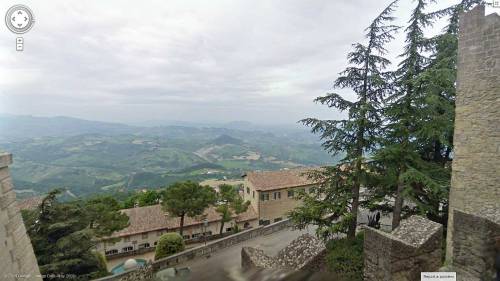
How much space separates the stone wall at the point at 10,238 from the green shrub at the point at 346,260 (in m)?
6.84

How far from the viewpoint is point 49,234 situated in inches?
437

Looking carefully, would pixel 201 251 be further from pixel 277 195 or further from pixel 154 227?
pixel 277 195

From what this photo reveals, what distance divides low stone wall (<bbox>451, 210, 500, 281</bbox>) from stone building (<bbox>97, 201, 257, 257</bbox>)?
21.4 m

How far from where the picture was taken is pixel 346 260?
347 inches

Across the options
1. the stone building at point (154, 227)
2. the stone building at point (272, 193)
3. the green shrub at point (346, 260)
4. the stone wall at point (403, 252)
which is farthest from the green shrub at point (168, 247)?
the stone building at point (272, 193)

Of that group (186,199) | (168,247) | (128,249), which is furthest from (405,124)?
(128,249)

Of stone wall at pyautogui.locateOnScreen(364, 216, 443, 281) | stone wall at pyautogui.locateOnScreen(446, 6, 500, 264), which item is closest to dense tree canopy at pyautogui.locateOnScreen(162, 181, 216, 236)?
stone wall at pyautogui.locateOnScreen(446, 6, 500, 264)

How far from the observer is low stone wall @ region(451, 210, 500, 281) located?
371cm

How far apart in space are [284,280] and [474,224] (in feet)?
11.1

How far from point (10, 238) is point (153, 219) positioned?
2443 cm

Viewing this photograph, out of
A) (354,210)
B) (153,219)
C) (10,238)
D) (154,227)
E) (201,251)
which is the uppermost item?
(10,238)

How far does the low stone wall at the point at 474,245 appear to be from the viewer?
12.2ft

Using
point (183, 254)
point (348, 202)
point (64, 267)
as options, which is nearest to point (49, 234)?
point (64, 267)

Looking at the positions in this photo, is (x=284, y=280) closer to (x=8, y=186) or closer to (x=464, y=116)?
(x=8, y=186)
